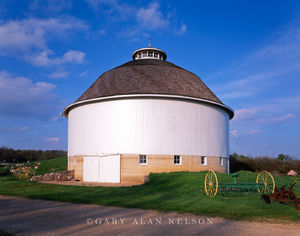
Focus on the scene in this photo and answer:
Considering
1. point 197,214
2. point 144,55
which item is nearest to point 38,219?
point 197,214

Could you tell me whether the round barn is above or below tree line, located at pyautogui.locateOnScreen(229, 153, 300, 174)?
above

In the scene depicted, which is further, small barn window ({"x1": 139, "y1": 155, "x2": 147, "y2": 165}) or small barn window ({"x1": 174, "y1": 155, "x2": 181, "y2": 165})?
small barn window ({"x1": 174, "y1": 155, "x2": 181, "y2": 165})

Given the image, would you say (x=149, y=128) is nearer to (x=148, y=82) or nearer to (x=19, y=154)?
(x=148, y=82)

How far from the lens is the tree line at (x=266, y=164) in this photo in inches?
1366

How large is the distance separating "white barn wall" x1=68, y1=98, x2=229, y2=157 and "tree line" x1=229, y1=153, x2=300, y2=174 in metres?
14.0

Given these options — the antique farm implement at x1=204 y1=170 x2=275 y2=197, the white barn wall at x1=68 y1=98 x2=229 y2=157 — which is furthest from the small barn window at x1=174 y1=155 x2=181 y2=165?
the antique farm implement at x1=204 y1=170 x2=275 y2=197

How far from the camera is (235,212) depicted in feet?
31.0

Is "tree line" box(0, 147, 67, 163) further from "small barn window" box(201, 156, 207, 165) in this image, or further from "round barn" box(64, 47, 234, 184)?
"small barn window" box(201, 156, 207, 165)

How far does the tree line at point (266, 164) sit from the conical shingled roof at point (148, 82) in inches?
592

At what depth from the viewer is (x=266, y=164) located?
118 ft

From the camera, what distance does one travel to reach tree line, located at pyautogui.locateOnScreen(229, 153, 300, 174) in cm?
3469

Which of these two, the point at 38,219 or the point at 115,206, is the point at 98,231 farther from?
the point at 115,206

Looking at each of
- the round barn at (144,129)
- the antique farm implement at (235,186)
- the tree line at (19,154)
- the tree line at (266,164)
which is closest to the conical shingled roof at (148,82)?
the round barn at (144,129)

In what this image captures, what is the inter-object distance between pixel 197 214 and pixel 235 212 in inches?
52.9
